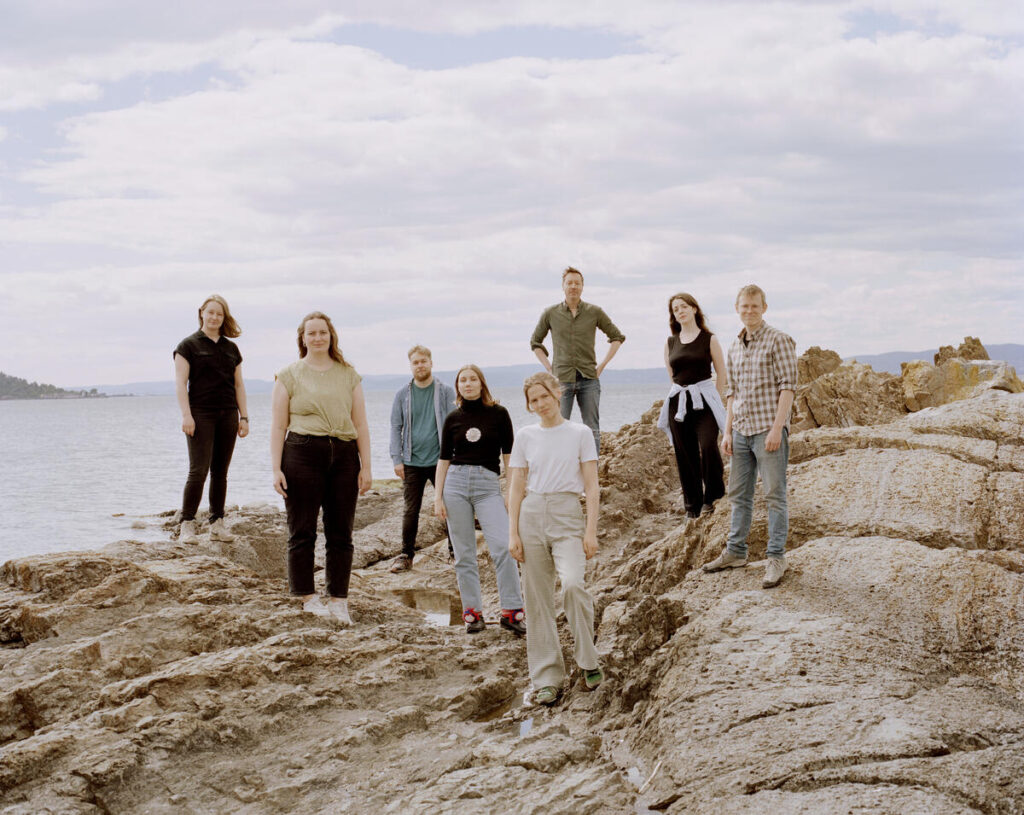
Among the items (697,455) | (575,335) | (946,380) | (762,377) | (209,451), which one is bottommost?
(697,455)

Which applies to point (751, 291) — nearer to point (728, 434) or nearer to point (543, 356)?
point (728, 434)

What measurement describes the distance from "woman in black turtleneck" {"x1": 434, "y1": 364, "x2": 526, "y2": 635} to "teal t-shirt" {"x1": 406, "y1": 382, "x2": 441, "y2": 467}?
187 centimetres

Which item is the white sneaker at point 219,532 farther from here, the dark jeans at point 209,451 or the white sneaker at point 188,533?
the dark jeans at point 209,451

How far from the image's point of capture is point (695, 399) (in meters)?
8.28

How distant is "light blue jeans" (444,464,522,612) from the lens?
7.24 m

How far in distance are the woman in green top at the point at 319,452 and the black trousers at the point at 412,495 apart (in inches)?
78.7

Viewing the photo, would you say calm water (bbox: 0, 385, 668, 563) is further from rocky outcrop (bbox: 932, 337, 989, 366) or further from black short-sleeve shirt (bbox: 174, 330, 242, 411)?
rocky outcrop (bbox: 932, 337, 989, 366)

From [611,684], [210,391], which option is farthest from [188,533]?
[611,684]

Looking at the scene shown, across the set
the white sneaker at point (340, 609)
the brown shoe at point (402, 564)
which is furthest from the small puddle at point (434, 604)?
the white sneaker at point (340, 609)

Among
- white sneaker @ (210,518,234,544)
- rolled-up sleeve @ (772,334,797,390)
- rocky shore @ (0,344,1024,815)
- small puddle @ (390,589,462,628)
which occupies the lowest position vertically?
small puddle @ (390,589,462,628)

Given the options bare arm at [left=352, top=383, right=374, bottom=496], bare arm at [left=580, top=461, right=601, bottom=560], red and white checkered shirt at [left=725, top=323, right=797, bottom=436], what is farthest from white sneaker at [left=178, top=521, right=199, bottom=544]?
red and white checkered shirt at [left=725, top=323, right=797, bottom=436]

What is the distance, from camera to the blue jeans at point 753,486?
637 centimetres

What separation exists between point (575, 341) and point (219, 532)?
4.31 metres

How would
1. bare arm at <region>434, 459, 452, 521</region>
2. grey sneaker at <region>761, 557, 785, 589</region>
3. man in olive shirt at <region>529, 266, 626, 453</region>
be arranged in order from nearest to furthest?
grey sneaker at <region>761, 557, 785, 589</region> < bare arm at <region>434, 459, 452, 521</region> < man in olive shirt at <region>529, 266, 626, 453</region>
